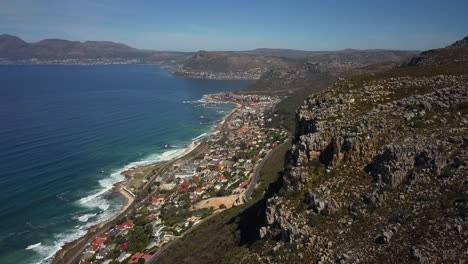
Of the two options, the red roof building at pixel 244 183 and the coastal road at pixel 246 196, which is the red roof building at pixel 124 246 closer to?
the coastal road at pixel 246 196

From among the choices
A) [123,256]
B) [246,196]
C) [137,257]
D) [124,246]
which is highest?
[246,196]

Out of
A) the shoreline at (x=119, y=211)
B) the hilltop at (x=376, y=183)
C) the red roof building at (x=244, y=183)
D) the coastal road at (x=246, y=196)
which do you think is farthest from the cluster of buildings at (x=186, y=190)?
the hilltop at (x=376, y=183)

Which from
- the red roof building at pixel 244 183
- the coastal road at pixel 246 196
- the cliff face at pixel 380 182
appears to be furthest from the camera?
the red roof building at pixel 244 183

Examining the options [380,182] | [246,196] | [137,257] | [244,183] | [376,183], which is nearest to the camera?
[380,182]

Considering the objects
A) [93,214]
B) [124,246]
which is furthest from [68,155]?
[124,246]

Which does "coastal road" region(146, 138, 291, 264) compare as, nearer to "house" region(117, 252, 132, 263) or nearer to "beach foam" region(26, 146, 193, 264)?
"house" region(117, 252, 132, 263)

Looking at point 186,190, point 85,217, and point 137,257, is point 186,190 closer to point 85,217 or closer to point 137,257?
point 85,217

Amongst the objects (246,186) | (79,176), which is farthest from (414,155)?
(79,176)
